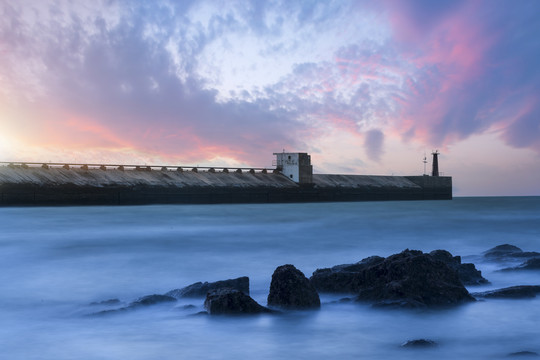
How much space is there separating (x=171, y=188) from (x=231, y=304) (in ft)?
156

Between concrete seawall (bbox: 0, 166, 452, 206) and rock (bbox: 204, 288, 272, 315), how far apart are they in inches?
1630

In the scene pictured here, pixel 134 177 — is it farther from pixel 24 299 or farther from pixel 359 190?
pixel 24 299

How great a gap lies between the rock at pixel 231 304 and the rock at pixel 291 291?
0.31 meters

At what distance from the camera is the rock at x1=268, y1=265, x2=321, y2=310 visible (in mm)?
7535

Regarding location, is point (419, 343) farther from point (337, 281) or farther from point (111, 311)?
point (111, 311)

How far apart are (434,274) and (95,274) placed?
26.0ft

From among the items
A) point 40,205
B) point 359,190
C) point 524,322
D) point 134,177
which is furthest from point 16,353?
point 359,190

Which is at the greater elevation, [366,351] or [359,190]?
[359,190]

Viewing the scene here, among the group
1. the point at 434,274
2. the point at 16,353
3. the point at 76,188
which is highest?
the point at 76,188

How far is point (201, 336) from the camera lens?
680 centimetres

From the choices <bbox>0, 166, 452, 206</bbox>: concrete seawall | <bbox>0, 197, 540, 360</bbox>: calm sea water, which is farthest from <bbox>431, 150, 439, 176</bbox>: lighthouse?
<bbox>0, 197, 540, 360</bbox>: calm sea water

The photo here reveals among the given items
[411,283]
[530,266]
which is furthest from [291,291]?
[530,266]

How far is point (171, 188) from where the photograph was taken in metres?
54.1

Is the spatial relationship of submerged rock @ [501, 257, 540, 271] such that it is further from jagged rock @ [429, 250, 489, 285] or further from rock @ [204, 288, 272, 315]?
rock @ [204, 288, 272, 315]
